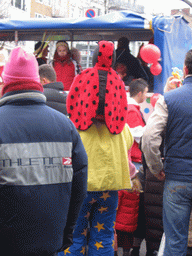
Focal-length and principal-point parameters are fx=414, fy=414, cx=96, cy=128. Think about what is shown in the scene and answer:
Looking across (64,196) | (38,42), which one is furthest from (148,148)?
(38,42)

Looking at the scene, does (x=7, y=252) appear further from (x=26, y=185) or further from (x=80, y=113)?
(x=80, y=113)

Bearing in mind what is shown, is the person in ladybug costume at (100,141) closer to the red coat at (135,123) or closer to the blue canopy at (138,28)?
the red coat at (135,123)

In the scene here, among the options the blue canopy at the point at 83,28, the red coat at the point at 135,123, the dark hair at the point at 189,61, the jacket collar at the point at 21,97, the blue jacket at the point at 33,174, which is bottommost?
the red coat at the point at 135,123

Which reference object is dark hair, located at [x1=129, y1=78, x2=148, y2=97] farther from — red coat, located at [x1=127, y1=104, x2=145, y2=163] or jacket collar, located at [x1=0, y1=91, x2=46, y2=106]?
jacket collar, located at [x1=0, y1=91, x2=46, y2=106]

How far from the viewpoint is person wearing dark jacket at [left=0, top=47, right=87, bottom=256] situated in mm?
2088

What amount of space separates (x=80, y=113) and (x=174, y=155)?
0.88m

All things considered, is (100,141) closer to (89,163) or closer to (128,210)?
(89,163)

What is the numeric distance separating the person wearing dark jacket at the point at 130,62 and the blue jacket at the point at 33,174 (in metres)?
6.17

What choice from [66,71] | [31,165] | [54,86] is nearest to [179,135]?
[54,86]

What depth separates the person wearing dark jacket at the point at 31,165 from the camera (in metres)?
2.09

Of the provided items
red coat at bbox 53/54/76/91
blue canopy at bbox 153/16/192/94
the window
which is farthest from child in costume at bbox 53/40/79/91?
the window

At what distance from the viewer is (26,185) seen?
2115mm

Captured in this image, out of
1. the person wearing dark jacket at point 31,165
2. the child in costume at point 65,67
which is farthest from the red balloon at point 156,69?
the person wearing dark jacket at point 31,165

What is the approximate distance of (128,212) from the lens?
A: 4609 millimetres
